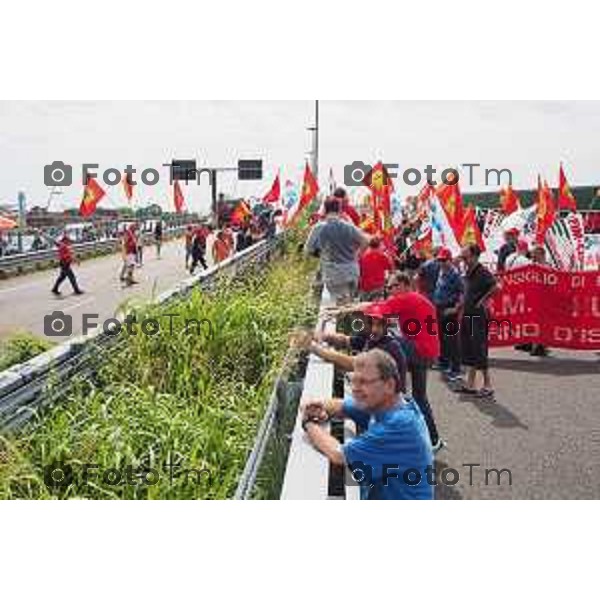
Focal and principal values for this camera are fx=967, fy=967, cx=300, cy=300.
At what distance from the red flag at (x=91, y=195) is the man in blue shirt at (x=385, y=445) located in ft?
77.1

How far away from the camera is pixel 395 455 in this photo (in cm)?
509

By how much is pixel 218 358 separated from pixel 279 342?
62 centimetres

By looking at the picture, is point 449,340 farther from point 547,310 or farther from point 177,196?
point 177,196

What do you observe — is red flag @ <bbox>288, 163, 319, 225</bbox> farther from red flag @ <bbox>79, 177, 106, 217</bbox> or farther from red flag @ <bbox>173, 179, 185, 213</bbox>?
red flag @ <bbox>173, 179, 185, 213</bbox>

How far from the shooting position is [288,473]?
5.18 meters

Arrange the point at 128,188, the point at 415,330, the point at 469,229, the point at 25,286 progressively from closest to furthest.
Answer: the point at 415,330
the point at 469,229
the point at 25,286
the point at 128,188

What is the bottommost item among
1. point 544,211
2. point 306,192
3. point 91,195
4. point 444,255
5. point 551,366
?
point 551,366

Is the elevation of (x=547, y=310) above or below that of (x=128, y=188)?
below

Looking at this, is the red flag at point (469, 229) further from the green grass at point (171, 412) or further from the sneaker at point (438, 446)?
the sneaker at point (438, 446)

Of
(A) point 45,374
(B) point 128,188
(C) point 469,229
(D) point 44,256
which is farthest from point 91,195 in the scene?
(A) point 45,374

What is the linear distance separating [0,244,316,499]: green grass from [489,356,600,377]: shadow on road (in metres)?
3.25

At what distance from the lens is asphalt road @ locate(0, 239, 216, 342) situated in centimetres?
2038

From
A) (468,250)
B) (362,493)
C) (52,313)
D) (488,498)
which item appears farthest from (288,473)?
(52,313)

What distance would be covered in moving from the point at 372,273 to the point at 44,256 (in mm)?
24553
